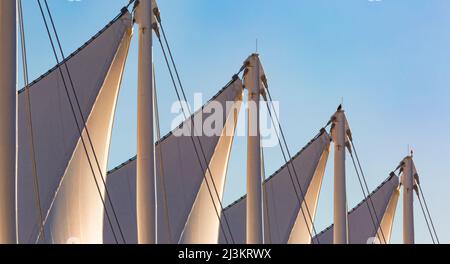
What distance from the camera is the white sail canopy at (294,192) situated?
154 ft

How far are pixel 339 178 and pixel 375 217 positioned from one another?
1452 cm

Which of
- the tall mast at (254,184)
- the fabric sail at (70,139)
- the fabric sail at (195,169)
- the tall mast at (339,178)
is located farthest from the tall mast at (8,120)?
the tall mast at (339,178)

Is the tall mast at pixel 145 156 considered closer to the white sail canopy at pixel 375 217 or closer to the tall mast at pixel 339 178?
the tall mast at pixel 339 178

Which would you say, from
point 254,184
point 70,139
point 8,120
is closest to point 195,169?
point 254,184

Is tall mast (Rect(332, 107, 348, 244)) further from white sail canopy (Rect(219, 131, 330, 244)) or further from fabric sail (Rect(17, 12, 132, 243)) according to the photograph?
fabric sail (Rect(17, 12, 132, 243))

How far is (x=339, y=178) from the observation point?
42.5 meters

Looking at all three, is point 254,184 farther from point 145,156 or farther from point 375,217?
point 375,217

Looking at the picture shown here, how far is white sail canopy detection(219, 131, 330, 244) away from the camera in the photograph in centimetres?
4684

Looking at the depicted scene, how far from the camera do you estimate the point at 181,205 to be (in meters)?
40.2

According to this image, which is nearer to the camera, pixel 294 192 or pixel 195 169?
pixel 195 169

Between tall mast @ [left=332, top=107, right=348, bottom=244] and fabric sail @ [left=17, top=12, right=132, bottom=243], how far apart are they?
401 inches

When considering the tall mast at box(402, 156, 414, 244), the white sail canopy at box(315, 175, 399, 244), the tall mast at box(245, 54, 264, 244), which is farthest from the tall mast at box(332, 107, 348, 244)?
the white sail canopy at box(315, 175, 399, 244)

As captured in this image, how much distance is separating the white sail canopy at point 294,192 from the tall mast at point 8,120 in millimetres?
26831
